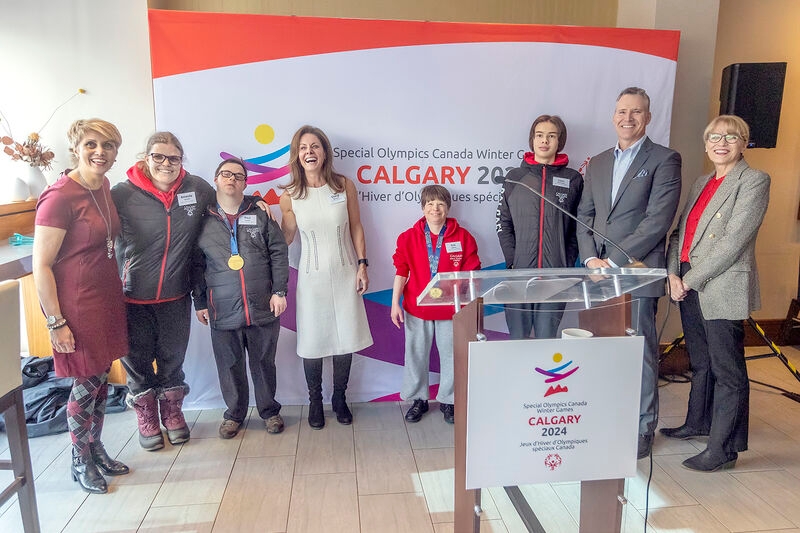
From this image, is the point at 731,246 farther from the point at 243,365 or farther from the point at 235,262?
the point at 243,365

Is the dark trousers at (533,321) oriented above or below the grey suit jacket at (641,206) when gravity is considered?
below

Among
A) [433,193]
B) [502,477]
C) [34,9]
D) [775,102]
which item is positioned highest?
[34,9]

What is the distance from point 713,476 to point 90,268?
296 cm

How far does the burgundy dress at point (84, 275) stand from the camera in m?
2.23

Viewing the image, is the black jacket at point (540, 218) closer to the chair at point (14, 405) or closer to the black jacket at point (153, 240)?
the black jacket at point (153, 240)

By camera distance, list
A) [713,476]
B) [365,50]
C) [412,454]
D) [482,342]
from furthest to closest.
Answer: [365,50], [412,454], [713,476], [482,342]

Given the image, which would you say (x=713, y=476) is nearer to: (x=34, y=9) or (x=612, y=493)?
(x=612, y=493)

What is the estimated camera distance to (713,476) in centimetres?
263

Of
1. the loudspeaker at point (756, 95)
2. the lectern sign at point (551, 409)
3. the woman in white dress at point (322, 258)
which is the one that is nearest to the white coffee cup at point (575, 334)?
the lectern sign at point (551, 409)

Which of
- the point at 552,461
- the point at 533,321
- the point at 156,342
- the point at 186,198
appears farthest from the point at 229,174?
the point at 552,461

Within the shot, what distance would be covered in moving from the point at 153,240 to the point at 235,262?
0.39 meters

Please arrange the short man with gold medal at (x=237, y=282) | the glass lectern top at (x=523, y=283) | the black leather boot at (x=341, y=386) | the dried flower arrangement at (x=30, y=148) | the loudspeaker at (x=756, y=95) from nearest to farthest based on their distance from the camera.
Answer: the glass lectern top at (x=523, y=283)
the short man with gold medal at (x=237, y=282)
the black leather boot at (x=341, y=386)
the dried flower arrangement at (x=30, y=148)
the loudspeaker at (x=756, y=95)

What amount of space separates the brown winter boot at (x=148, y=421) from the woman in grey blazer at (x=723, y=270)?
104 inches

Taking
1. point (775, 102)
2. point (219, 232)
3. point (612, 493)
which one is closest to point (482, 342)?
point (612, 493)
